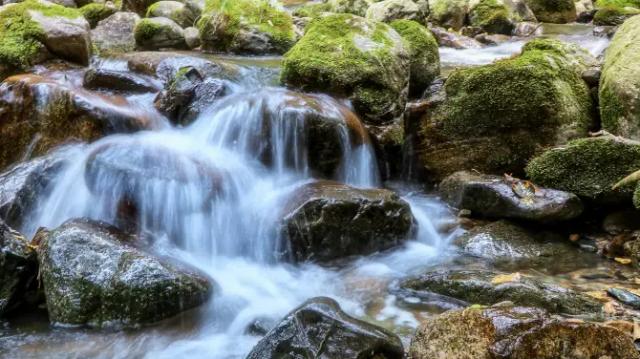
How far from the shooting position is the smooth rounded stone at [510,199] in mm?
5699

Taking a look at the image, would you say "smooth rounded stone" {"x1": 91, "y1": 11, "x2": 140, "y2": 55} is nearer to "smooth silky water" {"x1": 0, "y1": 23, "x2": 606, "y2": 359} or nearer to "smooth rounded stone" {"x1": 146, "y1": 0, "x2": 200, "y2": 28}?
"smooth rounded stone" {"x1": 146, "y1": 0, "x2": 200, "y2": 28}

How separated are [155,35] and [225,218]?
288 inches

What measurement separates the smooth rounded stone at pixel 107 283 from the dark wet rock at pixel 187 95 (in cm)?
321

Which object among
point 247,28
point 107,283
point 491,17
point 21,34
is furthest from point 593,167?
point 491,17

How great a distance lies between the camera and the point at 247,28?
11.5 metres

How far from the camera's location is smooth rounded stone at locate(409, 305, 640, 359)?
2.87m

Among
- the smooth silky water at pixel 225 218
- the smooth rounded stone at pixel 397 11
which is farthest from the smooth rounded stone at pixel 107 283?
the smooth rounded stone at pixel 397 11

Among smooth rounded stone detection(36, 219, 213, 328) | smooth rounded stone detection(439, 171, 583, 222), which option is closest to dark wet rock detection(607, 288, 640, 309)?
smooth rounded stone detection(439, 171, 583, 222)

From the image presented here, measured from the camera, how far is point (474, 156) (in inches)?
275

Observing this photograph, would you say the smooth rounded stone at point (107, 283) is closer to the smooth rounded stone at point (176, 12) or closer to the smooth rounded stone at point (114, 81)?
the smooth rounded stone at point (114, 81)

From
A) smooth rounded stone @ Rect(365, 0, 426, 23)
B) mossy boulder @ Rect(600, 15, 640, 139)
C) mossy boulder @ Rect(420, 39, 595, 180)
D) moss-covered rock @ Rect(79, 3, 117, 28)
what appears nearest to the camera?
mossy boulder @ Rect(600, 15, 640, 139)

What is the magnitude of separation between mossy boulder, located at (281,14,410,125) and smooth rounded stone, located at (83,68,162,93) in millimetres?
2306

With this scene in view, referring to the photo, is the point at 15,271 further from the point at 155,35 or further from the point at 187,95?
the point at 155,35

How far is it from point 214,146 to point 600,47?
9.78 metres
